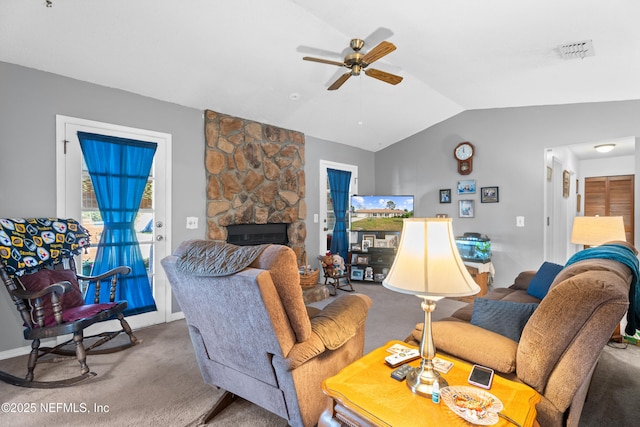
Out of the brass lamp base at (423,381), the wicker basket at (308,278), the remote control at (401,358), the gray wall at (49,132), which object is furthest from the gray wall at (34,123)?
the brass lamp base at (423,381)

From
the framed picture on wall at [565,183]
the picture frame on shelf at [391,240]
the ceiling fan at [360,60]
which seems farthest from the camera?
the picture frame on shelf at [391,240]

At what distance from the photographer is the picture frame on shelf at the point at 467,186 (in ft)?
16.0

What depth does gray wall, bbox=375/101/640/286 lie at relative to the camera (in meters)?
3.89

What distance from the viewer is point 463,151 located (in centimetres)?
493

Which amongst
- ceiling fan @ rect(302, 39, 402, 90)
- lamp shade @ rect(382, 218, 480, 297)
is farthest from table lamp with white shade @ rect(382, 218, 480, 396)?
ceiling fan @ rect(302, 39, 402, 90)

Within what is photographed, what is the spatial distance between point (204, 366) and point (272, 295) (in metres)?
0.94

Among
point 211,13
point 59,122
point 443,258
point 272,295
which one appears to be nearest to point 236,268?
point 272,295

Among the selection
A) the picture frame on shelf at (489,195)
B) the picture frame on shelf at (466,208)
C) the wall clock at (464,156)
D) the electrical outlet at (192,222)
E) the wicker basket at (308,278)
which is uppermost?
the wall clock at (464,156)

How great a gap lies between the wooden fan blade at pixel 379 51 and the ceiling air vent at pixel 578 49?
1.43 metres

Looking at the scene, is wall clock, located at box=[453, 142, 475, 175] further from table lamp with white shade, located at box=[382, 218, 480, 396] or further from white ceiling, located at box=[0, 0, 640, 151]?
table lamp with white shade, located at box=[382, 218, 480, 396]

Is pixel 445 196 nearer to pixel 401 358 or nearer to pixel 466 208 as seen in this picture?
pixel 466 208

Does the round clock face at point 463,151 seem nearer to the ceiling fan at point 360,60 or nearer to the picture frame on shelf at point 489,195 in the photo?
the picture frame on shelf at point 489,195

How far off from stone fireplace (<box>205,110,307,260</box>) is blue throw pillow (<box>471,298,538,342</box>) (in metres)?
2.96

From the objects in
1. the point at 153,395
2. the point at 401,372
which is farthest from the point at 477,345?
the point at 153,395
